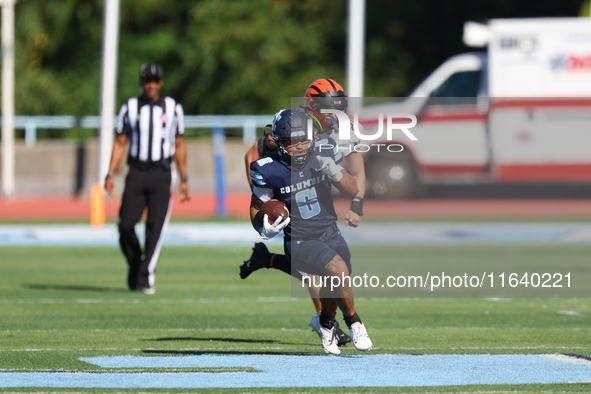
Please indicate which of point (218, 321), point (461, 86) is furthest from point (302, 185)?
point (461, 86)

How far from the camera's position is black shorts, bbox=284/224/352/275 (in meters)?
7.44

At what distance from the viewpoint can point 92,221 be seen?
19.2 m

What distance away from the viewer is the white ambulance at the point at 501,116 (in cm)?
2005

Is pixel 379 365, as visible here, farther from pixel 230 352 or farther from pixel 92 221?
pixel 92 221

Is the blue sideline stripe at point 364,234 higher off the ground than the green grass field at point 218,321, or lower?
lower

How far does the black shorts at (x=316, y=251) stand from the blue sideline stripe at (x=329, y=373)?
1.95ft

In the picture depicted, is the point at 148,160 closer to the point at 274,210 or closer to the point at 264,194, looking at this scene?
the point at 264,194

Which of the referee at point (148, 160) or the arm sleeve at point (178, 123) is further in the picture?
the arm sleeve at point (178, 123)

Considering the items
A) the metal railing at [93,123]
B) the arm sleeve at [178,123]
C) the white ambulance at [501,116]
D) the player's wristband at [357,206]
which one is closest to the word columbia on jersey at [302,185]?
the player's wristband at [357,206]

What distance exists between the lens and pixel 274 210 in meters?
7.20

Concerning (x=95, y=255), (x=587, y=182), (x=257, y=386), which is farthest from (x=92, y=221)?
(x=257, y=386)

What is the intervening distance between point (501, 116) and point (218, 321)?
11.7 m

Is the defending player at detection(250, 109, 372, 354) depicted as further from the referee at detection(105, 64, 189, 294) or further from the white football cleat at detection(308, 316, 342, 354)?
the referee at detection(105, 64, 189, 294)

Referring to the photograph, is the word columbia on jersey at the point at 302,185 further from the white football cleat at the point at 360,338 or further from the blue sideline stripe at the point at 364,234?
the blue sideline stripe at the point at 364,234
